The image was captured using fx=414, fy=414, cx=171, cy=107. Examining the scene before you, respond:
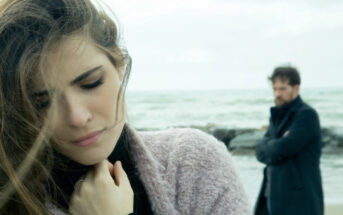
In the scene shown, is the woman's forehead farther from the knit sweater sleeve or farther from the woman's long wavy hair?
the knit sweater sleeve

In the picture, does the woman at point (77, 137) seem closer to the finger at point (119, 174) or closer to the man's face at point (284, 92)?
the finger at point (119, 174)

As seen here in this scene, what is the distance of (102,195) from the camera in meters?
1.34

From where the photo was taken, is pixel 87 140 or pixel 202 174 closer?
pixel 87 140

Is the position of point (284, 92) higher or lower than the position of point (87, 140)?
lower

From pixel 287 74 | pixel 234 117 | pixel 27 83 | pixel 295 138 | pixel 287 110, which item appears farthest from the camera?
pixel 234 117

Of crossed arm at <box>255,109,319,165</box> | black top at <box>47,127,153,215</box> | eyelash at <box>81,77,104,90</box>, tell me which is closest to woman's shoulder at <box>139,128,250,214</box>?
black top at <box>47,127,153,215</box>

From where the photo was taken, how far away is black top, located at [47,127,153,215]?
150cm

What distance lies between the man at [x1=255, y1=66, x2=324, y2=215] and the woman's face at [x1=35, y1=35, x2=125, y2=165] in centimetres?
257

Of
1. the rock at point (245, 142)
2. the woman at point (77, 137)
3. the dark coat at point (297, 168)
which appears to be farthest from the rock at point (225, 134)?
the woman at point (77, 137)

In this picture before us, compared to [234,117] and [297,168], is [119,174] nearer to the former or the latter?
[297,168]

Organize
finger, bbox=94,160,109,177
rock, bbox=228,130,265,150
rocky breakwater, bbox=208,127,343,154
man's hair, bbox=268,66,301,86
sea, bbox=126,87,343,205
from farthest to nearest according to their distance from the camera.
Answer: rock, bbox=228,130,265,150
rocky breakwater, bbox=208,127,343,154
sea, bbox=126,87,343,205
man's hair, bbox=268,66,301,86
finger, bbox=94,160,109,177

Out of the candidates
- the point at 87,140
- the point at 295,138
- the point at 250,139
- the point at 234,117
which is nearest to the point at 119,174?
the point at 87,140

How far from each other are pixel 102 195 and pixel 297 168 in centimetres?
269

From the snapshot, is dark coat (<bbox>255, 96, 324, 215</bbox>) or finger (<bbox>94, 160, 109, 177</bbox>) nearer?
finger (<bbox>94, 160, 109, 177</bbox>)
